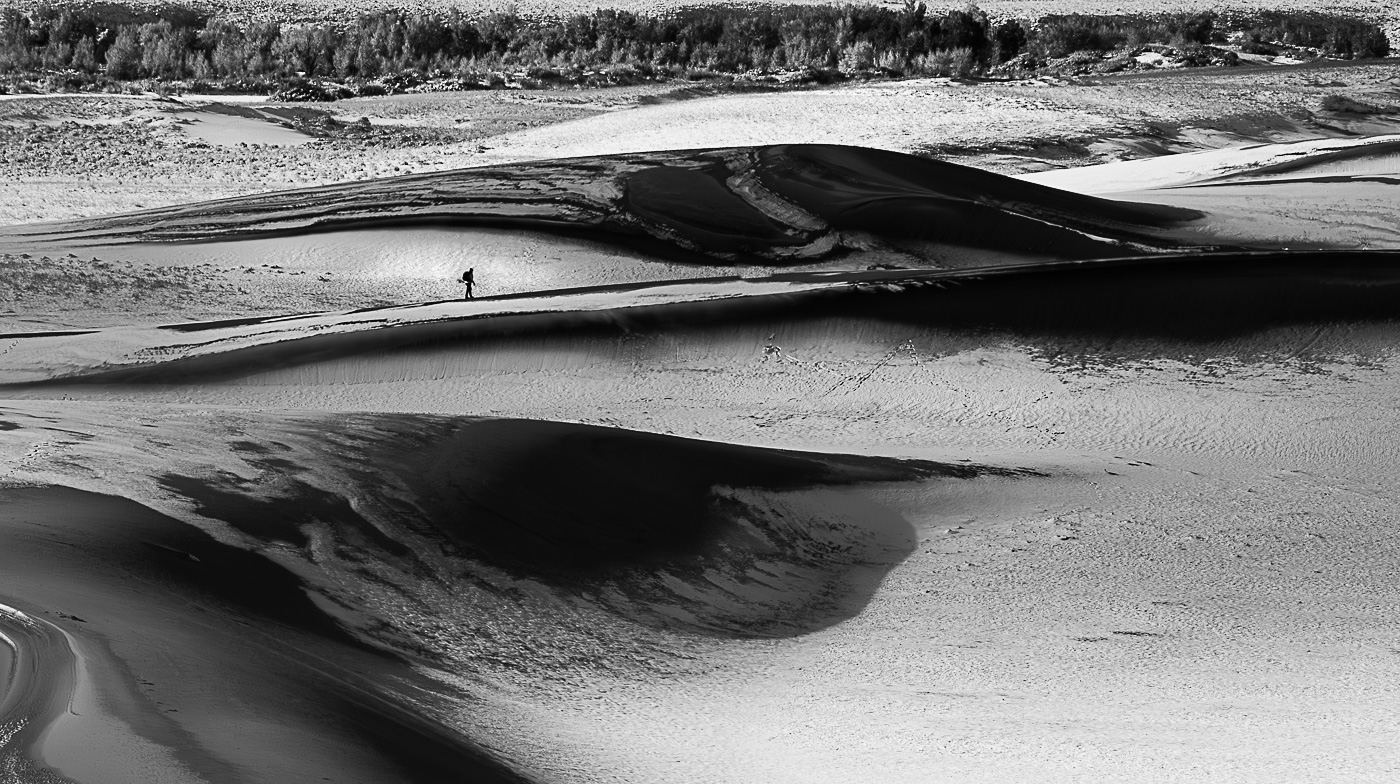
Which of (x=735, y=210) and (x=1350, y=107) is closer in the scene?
(x=735, y=210)

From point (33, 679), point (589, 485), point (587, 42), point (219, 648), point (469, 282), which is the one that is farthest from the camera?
point (587, 42)

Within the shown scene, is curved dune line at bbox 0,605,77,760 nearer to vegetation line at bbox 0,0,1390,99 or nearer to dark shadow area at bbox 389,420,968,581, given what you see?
dark shadow area at bbox 389,420,968,581

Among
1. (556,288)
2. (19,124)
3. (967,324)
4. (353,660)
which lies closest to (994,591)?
(353,660)

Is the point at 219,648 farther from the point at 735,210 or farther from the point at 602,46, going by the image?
the point at 602,46

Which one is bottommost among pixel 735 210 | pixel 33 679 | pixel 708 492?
pixel 708 492

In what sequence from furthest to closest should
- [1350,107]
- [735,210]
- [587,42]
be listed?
[587,42]
[1350,107]
[735,210]

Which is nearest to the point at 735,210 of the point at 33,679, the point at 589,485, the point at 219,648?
the point at 589,485

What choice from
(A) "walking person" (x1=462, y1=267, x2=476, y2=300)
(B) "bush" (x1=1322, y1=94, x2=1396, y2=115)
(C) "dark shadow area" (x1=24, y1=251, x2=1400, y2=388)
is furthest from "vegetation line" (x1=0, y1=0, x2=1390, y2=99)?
(C) "dark shadow area" (x1=24, y1=251, x2=1400, y2=388)

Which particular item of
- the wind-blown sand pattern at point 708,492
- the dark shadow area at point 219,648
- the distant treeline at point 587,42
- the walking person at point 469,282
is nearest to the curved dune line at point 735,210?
the wind-blown sand pattern at point 708,492
